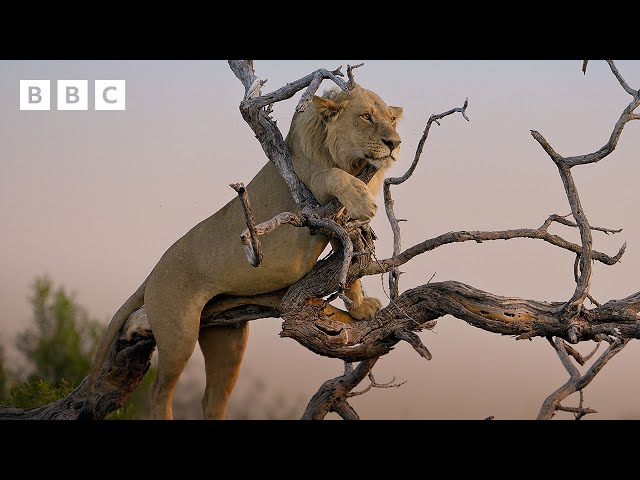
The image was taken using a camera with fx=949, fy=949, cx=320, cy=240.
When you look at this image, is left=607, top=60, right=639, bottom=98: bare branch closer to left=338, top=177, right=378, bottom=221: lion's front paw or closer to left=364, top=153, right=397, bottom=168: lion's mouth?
left=364, top=153, right=397, bottom=168: lion's mouth

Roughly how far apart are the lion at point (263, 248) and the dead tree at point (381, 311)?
0.12 metres

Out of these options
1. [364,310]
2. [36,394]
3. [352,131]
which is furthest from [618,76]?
[36,394]

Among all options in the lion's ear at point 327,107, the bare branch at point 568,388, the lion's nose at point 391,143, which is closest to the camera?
the lion's nose at point 391,143

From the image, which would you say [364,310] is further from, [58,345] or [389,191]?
[58,345]

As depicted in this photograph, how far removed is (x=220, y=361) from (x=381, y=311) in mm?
1554

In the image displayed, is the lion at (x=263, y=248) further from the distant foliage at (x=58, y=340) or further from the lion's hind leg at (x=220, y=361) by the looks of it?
the distant foliage at (x=58, y=340)

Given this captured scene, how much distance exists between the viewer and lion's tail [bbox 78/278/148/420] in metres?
6.86

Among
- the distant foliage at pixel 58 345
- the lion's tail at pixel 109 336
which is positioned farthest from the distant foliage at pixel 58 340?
the lion's tail at pixel 109 336

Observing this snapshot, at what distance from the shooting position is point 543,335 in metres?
5.63

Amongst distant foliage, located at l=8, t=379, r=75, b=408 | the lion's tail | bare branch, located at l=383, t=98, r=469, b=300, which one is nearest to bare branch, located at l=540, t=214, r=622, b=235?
bare branch, located at l=383, t=98, r=469, b=300

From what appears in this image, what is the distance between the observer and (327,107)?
5.88 m

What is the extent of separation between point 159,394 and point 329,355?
1391 mm

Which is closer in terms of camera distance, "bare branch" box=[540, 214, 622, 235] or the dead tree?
the dead tree

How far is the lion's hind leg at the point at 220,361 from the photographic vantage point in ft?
22.7
